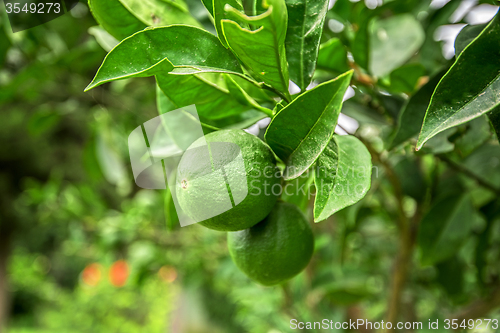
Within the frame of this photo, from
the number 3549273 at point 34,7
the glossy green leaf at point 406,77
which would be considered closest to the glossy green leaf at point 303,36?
the glossy green leaf at point 406,77

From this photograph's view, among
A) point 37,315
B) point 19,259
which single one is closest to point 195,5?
point 19,259

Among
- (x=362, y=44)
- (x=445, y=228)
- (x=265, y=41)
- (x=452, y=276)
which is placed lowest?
(x=452, y=276)

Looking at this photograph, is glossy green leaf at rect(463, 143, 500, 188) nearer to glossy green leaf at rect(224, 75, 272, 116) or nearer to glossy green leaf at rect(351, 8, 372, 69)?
glossy green leaf at rect(351, 8, 372, 69)

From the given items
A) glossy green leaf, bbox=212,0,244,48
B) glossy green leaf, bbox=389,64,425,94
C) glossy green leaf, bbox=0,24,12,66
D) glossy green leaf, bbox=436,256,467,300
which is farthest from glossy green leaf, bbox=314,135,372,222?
glossy green leaf, bbox=0,24,12,66

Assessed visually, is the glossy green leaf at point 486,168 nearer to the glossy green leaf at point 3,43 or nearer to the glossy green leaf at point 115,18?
the glossy green leaf at point 115,18

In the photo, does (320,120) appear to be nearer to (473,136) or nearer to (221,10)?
(221,10)

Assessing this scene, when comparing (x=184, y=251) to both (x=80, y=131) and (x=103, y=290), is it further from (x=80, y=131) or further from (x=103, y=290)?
(x=80, y=131)

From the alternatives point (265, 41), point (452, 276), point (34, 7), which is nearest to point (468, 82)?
point (265, 41)
